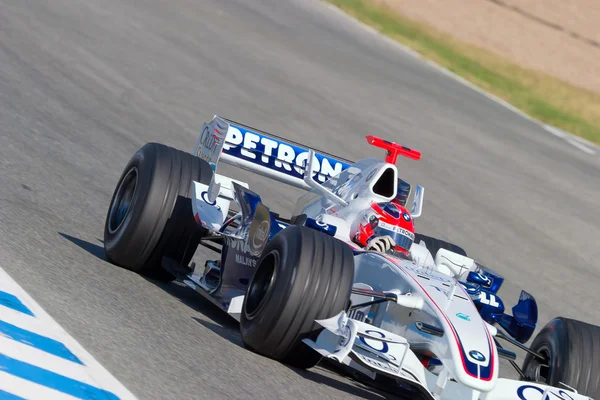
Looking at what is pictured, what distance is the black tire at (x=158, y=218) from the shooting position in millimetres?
7680

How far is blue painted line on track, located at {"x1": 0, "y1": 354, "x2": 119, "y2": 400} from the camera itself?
16.3 feet

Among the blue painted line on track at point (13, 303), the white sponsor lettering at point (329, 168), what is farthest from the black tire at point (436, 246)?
the blue painted line on track at point (13, 303)

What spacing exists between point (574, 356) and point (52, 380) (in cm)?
320

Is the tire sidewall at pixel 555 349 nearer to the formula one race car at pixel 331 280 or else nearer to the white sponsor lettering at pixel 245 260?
the formula one race car at pixel 331 280

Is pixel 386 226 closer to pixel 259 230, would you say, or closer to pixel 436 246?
pixel 259 230

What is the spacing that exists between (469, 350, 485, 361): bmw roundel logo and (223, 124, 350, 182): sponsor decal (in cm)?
352

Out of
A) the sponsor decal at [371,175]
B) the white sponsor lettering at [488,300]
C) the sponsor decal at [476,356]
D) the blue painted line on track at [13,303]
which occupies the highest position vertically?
the sponsor decal at [371,175]

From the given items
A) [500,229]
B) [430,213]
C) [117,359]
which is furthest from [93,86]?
[117,359]

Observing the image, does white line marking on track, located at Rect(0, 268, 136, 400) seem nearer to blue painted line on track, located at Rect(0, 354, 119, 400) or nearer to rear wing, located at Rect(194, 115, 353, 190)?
blue painted line on track, located at Rect(0, 354, 119, 400)

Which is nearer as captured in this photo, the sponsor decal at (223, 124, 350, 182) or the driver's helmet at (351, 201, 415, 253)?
the driver's helmet at (351, 201, 415, 253)

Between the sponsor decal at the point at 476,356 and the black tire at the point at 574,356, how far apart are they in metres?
0.85

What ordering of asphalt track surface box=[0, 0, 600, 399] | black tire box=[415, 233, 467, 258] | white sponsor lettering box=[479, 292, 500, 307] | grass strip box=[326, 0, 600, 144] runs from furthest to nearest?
grass strip box=[326, 0, 600, 144] → black tire box=[415, 233, 467, 258] → white sponsor lettering box=[479, 292, 500, 307] → asphalt track surface box=[0, 0, 600, 399]

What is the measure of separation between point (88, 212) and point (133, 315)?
340 centimetres

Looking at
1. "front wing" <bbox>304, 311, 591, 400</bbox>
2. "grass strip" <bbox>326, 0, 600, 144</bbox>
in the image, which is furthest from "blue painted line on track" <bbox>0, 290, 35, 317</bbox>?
"grass strip" <bbox>326, 0, 600, 144</bbox>
